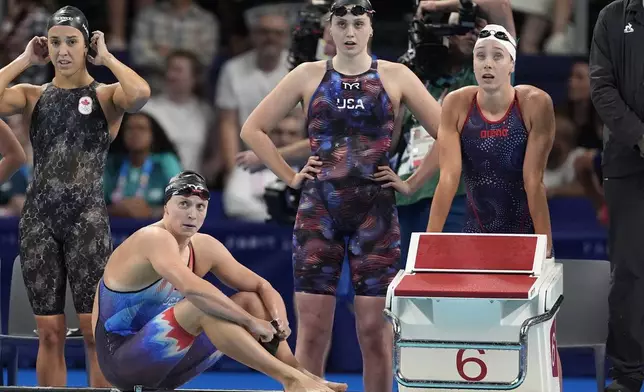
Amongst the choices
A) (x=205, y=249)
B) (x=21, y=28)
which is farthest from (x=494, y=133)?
(x=21, y=28)

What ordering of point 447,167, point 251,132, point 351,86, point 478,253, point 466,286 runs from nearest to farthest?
point 466,286, point 478,253, point 447,167, point 351,86, point 251,132

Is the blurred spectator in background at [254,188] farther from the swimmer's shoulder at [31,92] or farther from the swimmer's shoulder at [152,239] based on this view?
the swimmer's shoulder at [152,239]

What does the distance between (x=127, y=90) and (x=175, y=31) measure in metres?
3.21

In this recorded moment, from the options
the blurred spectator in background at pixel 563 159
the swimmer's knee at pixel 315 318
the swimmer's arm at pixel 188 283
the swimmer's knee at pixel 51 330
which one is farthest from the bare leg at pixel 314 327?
the blurred spectator in background at pixel 563 159

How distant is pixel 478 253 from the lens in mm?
4984

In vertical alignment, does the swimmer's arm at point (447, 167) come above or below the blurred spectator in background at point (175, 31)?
below

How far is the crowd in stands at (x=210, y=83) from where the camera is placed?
8.12 m

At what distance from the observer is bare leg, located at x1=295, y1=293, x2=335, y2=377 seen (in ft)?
18.2

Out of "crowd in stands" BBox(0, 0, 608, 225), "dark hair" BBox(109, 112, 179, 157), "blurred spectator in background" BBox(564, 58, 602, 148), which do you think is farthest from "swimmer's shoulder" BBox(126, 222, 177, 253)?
"blurred spectator in background" BBox(564, 58, 602, 148)

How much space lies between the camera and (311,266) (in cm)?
551

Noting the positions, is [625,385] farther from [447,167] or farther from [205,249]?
[205,249]

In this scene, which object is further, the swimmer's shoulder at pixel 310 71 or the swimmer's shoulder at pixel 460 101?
the swimmer's shoulder at pixel 310 71

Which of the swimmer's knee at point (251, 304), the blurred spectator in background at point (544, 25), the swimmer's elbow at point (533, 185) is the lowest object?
the swimmer's knee at point (251, 304)

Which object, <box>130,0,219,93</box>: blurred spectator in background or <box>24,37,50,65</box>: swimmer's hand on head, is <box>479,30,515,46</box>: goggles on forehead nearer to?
<box>24,37,50,65</box>: swimmer's hand on head
